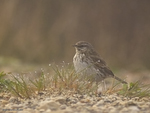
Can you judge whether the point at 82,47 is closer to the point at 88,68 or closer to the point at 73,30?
the point at 88,68

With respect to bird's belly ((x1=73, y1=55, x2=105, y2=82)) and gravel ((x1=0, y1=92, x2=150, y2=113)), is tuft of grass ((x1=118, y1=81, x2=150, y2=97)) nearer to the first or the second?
gravel ((x1=0, y1=92, x2=150, y2=113))

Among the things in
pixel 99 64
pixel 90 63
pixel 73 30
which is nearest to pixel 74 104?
pixel 90 63

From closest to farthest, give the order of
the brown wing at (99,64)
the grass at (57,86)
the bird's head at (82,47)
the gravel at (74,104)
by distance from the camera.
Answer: the gravel at (74,104) < the grass at (57,86) < the brown wing at (99,64) < the bird's head at (82,47)

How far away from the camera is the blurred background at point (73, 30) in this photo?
58.3ft

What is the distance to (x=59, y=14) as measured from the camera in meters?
19.6

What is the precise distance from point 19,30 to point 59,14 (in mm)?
1908

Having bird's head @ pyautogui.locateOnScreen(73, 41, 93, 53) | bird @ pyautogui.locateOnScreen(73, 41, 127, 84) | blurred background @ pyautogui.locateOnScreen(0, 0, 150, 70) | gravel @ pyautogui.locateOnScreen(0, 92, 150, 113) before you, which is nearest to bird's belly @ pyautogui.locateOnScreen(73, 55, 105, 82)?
bird @ pyautogui.locateOnScreen(73, 41, 127, 84)

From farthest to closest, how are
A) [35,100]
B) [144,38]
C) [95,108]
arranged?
[144,38] < [35,100] < [95,108]

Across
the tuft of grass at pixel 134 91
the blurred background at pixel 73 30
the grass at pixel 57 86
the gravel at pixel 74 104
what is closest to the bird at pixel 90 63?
the grass at pixel 57 86

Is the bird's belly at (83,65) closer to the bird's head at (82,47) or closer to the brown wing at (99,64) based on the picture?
the brown wing at (99,64)

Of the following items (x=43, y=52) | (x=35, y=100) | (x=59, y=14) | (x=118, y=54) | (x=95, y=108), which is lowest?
(x=95, y=108)

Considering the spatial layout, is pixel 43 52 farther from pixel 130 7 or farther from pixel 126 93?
pixel 126 93

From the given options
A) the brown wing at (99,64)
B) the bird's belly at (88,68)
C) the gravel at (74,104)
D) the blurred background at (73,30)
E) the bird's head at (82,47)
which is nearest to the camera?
the gravel at (74,104)

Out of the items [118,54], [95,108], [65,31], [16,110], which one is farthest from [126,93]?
[65,31]
